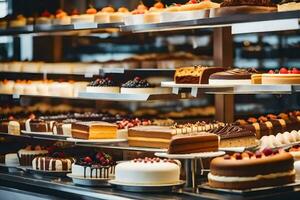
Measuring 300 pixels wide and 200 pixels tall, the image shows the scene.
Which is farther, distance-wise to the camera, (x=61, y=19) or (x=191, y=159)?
(x=61, y=19)

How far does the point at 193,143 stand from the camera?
5828 mm

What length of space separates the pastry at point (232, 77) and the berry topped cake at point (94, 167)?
106 centimetres

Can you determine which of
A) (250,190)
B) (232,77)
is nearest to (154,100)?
(232,77)

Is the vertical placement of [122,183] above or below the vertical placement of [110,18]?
below

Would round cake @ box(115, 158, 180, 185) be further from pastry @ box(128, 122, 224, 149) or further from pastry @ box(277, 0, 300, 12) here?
pastry @ box(277, 0, 300, 12)

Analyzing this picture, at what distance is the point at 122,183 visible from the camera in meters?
5.77

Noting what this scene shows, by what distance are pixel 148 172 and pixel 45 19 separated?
142 inches

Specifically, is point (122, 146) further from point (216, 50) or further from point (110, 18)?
point (110, 18)

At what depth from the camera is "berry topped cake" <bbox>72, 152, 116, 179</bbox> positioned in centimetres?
616

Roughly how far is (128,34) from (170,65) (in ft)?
4.57

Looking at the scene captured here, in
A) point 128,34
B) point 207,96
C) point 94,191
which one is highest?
point 128,34

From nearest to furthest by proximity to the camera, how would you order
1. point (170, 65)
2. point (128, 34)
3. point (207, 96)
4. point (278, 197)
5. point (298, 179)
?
point (278, 197) < point (298, 179) < point (170, 65) < point (207, 96) < point (128, 34)

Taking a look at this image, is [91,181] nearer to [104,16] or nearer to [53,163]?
[53,163]

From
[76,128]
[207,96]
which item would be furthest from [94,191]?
[207,96]
